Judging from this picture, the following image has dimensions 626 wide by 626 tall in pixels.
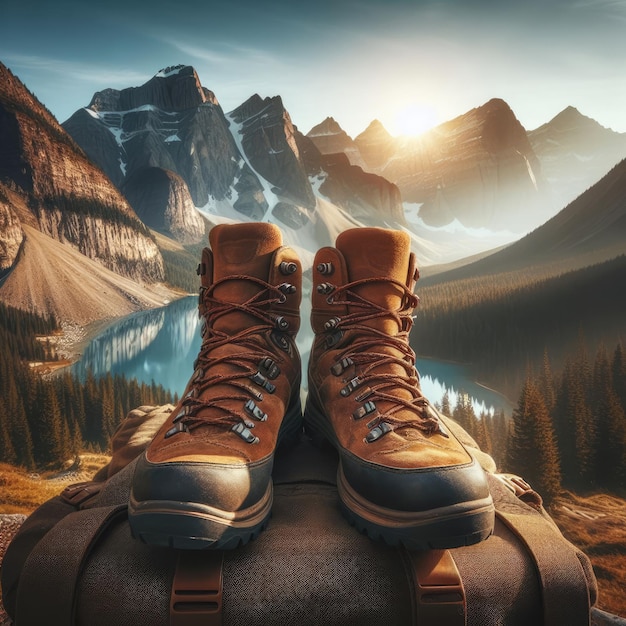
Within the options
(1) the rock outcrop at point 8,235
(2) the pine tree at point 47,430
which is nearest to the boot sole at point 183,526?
(2) the pine tree at point 47,430

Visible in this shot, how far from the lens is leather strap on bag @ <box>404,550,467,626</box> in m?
1.22

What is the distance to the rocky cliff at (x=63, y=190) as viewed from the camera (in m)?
5.55

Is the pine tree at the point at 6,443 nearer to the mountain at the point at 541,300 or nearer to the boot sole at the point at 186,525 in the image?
the boot sole at the point at 186,525

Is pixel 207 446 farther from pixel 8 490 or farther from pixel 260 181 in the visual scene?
pixel 260 181

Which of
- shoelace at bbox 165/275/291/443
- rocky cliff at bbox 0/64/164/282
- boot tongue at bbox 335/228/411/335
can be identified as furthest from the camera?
rocky cliff at bbox 0/64/164/282

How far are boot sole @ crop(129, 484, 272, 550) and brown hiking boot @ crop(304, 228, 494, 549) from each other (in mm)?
459

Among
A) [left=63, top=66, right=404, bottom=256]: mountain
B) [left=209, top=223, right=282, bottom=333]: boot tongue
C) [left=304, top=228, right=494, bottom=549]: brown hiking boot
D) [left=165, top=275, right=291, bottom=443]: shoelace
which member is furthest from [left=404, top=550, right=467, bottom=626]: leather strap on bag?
[left=63, top=66, right=404, bottom=256]: mountain

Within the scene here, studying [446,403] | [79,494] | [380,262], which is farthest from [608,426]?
[79,494]

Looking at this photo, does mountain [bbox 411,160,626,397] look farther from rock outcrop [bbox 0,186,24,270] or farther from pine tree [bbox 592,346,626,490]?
rock outcrop [bbox 0,186,24,270]

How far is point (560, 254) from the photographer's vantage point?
5.62 meters

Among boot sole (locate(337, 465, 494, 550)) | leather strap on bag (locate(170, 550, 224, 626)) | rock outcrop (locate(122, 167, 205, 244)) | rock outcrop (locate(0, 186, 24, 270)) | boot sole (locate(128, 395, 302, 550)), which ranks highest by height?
rock outcrop (locate(122, 167, 205, 244))

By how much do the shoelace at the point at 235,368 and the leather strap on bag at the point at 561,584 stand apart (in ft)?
3.47

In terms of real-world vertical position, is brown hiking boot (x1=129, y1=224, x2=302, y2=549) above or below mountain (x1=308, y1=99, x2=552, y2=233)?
below

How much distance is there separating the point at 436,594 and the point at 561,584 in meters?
0.43
